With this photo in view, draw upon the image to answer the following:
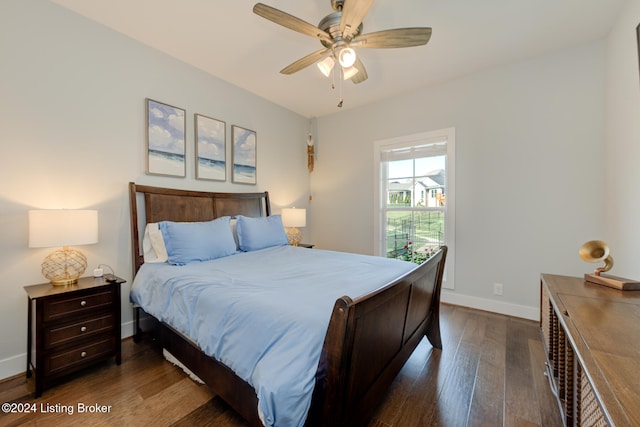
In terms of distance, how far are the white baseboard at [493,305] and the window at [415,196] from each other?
160mm

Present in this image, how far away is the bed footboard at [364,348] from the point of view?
102cm

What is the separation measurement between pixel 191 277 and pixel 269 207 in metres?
1.98

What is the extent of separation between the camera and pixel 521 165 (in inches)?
111

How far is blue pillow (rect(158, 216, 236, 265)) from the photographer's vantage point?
2.32 metres

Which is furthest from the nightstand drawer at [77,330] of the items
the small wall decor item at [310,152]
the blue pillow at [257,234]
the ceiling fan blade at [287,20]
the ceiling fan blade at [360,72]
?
the small wall decor item at [310,152]

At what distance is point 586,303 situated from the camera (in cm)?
131

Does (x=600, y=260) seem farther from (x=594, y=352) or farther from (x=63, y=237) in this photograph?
(x=63, y=237)

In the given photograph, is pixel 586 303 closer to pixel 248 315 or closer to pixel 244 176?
pixel 248 315

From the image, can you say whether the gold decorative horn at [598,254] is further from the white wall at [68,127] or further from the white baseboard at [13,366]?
the white baseboard at [13,366]

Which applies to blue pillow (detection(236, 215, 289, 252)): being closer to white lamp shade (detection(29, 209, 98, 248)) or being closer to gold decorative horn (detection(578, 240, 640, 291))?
white lamp shade (detection(29, 209, 98, 248))

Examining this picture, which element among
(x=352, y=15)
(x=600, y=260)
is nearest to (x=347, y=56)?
(x=352, y=15)

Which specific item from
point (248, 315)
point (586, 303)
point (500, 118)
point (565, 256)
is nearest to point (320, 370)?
point (248, 315)

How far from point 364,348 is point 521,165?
2.81 meters

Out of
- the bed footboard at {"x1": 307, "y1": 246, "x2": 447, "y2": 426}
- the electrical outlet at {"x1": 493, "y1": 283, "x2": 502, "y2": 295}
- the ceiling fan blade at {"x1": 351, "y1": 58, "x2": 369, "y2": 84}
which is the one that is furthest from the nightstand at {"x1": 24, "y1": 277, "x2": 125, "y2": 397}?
the electrical outlet at {"x1": 493, "y1": 283, "x2": 502, "y2": 295}
